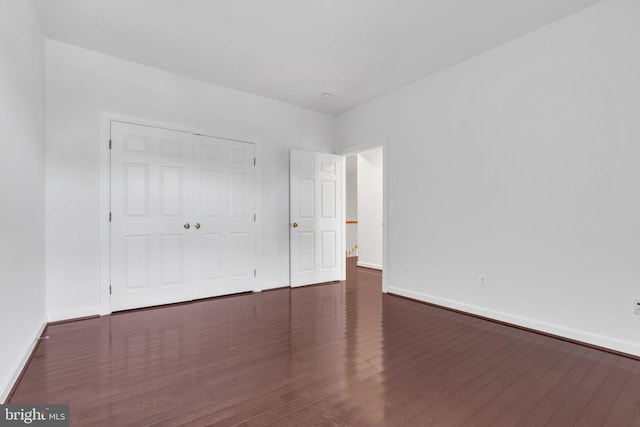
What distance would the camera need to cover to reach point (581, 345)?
2.61 m

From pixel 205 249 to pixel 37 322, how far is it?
1.73 meters

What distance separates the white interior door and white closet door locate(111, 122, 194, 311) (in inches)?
59.9

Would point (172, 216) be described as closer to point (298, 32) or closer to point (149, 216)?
point (149, 216)

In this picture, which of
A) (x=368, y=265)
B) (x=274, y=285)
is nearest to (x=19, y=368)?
(x=274, y=285)

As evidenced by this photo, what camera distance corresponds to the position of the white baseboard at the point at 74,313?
3.11 meters

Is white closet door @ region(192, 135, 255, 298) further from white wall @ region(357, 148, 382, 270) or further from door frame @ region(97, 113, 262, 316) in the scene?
white wall @ region(357, 148, 382, 270)

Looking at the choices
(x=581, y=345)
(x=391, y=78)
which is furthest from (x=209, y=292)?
(x=581, y=345)

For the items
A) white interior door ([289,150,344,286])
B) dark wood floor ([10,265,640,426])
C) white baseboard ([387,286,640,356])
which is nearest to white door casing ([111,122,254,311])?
dark wood floor ([10,265,640,426])

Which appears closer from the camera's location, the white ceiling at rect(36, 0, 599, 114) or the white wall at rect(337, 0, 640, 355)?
the white wall at rect(337, 0, 640, 355)

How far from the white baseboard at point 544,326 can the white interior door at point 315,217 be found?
1.60 metres

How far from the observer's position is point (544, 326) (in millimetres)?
2865
